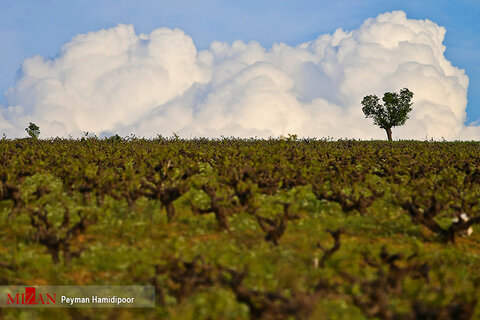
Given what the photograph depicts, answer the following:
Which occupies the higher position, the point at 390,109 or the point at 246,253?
the point at 390,109

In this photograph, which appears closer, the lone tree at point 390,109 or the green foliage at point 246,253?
the green foliage at point 246,253

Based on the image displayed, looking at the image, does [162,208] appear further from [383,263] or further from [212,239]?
[383,263]

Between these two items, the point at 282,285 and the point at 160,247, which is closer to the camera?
the point at 282,285

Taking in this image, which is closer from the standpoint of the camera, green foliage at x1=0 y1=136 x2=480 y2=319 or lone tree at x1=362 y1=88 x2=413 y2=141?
green foliage at x1=0 y1=136 x2=480 y2=319

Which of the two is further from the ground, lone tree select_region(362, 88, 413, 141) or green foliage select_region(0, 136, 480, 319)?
lone tree select_region(362, 88, 413, 141)

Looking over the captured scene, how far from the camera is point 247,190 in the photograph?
59.3 feet

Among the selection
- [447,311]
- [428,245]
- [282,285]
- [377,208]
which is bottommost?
[447,311]

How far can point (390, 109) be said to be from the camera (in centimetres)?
10769

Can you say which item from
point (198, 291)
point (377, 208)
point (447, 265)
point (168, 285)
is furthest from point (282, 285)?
point (377, 208)

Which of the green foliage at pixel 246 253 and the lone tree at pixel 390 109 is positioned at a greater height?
the lone tree at pixel 390 109

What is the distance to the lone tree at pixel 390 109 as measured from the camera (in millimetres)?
106812

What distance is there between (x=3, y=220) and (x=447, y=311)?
16.8m

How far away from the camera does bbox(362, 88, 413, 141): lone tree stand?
10681cm

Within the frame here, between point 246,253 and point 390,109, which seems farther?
point 390,109
